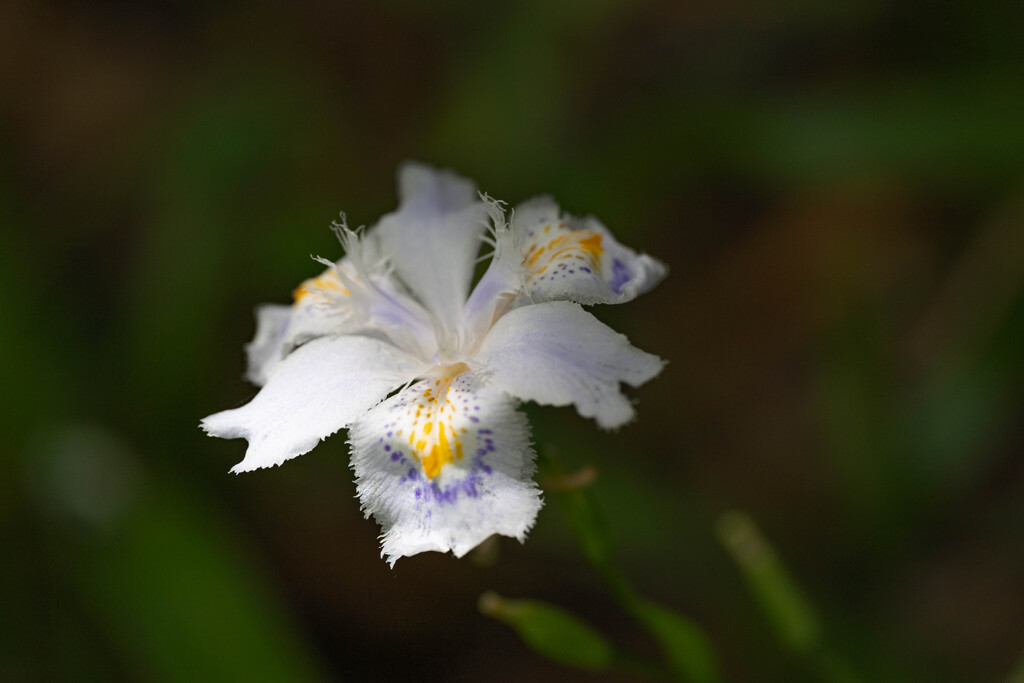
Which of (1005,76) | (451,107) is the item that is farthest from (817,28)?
(451,107)

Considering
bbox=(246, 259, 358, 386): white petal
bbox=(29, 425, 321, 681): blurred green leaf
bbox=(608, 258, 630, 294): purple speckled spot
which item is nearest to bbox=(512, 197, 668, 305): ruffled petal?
bbox=(608, 258, 630, 294): purple speckled spot

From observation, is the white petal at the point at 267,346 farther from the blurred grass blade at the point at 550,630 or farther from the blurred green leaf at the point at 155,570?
the blurred green leaf at the point at 155,570

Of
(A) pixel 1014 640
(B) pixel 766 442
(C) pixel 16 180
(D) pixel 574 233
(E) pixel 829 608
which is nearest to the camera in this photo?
(D) pixel 574 233

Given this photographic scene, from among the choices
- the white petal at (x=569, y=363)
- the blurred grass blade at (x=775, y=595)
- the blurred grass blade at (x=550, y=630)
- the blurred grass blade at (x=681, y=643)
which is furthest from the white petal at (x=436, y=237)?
the blurred grass blade at (x=775, y=595)

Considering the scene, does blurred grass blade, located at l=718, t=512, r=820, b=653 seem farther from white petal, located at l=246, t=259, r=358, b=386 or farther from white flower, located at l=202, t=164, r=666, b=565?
white petal, located at l=246, t=259, r=358, b=386

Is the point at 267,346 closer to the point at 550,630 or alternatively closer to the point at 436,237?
the point at 436,237

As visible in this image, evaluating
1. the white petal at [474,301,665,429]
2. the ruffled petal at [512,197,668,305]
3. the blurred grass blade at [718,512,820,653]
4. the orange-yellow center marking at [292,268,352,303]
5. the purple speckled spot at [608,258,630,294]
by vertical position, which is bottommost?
the blurred grass blade at [718,512,820,653]

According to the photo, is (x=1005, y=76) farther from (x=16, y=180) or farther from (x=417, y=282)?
(x=16, y=180)
